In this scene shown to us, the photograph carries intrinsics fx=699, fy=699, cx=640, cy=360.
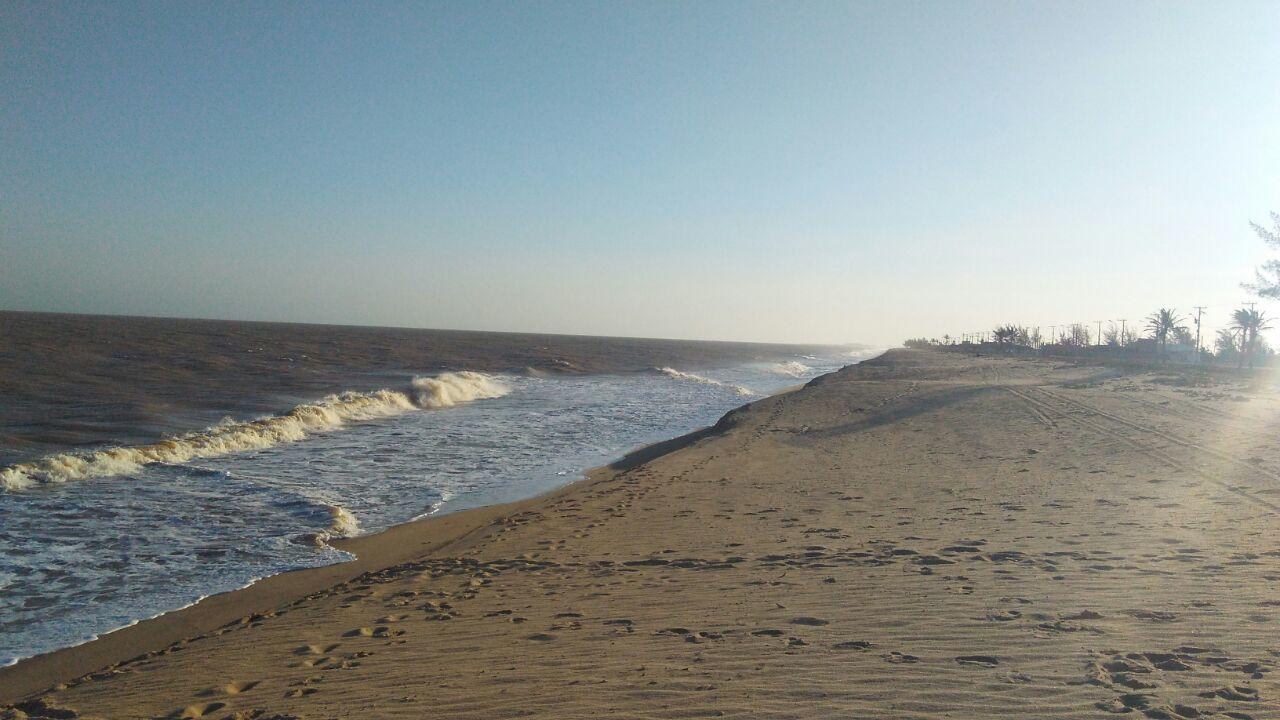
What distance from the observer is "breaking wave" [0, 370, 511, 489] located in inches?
499

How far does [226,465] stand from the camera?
1427cm

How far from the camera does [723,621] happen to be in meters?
5.36

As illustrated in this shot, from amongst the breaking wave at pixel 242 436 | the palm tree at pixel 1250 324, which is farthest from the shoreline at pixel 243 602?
the palm tree at pixel 1250 324

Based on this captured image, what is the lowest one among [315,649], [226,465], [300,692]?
[226,465]

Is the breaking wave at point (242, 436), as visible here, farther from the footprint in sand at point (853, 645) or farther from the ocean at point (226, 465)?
the footprint in sand at point (853, 645)

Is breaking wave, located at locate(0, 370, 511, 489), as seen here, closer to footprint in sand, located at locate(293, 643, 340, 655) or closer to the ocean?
the ocean

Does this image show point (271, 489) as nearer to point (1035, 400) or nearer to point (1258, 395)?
point (1035, 400)

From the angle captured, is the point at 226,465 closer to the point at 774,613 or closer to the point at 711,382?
the point at 774,613

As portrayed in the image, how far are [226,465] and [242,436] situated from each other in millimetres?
2976

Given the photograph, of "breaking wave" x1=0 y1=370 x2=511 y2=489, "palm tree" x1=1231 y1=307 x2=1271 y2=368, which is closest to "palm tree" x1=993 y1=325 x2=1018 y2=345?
"palm tree" x1=1231 y1=307 x2=1271 y2=368

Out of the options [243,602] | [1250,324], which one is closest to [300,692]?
[243,602]

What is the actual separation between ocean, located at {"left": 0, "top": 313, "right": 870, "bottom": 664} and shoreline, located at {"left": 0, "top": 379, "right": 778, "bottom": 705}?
20 centimetres

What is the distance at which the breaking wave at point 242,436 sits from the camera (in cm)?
1268

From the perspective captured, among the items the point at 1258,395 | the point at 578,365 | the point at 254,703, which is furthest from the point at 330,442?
the point at 578,365
